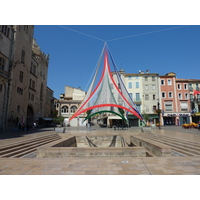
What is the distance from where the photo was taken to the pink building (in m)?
36.0

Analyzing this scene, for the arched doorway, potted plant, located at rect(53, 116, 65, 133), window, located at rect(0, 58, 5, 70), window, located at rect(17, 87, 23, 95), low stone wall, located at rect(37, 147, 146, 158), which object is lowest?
low stone wall, located at rect(37, 147, 146, 158)

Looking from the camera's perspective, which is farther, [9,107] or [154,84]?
[154,84]

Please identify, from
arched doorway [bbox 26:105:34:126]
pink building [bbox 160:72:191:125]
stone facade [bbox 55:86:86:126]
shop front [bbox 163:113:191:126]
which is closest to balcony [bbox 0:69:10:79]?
arched doorway [bbox 26:105:34:126]

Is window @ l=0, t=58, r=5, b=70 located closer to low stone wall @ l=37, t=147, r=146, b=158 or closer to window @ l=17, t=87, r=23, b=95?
window @ l=17, t=87, r=23, b=95

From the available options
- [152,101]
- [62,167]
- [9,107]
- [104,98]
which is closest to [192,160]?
[62,167]

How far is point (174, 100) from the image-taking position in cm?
3669

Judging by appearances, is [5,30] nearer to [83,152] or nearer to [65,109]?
[83,152]

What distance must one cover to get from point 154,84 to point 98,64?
80.6 ft

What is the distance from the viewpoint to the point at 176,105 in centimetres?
3647

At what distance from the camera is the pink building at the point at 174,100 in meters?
36.0

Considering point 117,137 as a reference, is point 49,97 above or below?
above

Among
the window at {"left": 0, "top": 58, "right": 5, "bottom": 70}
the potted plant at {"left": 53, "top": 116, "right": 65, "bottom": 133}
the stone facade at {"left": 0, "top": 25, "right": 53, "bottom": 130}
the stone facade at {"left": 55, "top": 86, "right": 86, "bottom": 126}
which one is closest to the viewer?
the potted plant at {"left": 53, "top": 116, "right": 65, "bottom": 133}

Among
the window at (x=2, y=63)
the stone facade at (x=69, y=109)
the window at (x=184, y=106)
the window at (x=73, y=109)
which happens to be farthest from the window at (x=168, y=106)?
the window at (x=2, y=63)
